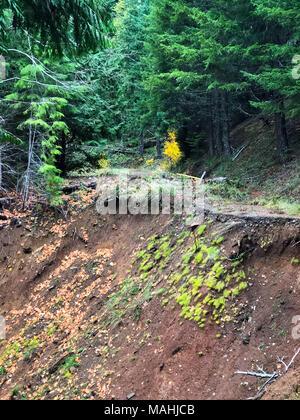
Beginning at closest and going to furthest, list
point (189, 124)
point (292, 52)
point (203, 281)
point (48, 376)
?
point (203, 281)
point (48, 376)
point (292, 52)
point (189, 124)

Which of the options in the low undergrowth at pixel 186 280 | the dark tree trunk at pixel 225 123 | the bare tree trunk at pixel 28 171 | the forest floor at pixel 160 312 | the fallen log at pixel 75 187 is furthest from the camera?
the dark tree trunk at pixel 225 123

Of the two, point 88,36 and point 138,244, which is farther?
point 138,244

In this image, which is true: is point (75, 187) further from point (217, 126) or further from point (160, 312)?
point (217, 126)

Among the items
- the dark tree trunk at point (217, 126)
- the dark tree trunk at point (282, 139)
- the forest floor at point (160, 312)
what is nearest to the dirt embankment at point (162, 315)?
the forest floor at point (160, 312)

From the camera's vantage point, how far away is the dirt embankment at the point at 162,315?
4.70 m

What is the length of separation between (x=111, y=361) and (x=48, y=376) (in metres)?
1.93

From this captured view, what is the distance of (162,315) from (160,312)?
Result: 0.13 m

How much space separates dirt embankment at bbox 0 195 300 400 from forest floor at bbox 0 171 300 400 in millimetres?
22

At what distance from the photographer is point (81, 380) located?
→ 6.11m

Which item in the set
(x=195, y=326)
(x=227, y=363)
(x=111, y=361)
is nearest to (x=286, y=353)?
(x=227, y=363)

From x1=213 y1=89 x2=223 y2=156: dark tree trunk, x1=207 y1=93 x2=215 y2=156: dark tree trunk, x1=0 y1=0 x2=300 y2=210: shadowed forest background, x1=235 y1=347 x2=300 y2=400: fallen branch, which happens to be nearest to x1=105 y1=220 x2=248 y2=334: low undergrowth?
x1=235 y1=347 x2=300 y2=400: fallen branch

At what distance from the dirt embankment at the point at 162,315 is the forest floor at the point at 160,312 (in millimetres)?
22

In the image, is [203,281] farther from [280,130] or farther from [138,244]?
[280,130]

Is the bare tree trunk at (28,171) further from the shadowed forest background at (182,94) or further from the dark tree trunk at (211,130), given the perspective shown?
the dark tree trunk at (211,130)
